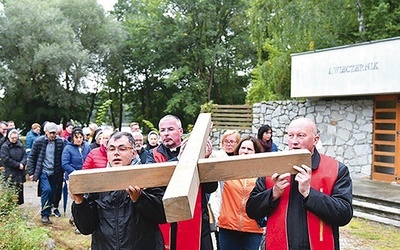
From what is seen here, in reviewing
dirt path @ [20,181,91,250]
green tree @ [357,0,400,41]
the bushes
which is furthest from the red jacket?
green tree @ [357,0,400,41]

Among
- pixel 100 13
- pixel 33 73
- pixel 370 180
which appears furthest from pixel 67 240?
pixel 100 13

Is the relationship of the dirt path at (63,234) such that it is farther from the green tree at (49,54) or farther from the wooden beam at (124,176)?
the green tree at (49,54)

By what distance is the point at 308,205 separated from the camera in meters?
2.28

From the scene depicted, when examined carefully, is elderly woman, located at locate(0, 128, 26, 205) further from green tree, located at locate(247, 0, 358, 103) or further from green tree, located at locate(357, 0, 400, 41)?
green tree, located at locate(357, 0, 400, 41)

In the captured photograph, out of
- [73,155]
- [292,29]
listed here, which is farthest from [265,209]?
[292,29]

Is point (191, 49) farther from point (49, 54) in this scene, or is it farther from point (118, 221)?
point (118, 221)

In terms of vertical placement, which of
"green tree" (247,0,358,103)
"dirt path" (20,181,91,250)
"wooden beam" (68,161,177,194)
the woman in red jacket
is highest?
"green tree" (247,0,358,103)

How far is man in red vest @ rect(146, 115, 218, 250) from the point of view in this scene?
2.89m

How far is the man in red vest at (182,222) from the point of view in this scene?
9.48 ft

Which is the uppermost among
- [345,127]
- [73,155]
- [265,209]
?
[345,127]

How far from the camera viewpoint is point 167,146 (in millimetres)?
3174

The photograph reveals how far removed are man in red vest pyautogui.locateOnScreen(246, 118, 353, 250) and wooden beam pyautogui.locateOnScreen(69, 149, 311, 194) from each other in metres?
0.67

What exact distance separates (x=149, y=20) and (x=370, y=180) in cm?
1893

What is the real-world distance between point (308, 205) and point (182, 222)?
97cm
